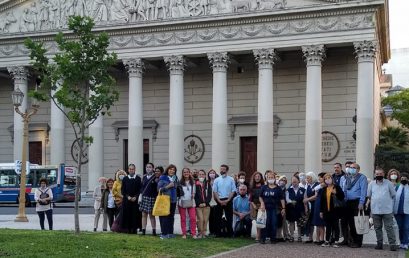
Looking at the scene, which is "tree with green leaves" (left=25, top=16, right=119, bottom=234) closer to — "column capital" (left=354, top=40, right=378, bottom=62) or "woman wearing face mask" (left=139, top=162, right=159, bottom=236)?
"woman wearing face mask" (left=139, top=162, right=159, bottom=236)

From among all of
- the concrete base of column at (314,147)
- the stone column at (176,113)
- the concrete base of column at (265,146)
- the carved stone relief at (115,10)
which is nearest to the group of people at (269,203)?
the concrete base of column at (314,147)

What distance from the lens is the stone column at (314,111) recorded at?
34500mm

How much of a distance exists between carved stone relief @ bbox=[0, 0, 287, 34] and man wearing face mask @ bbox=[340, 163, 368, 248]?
19.9 m

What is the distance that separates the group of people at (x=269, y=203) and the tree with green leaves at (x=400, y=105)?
165 ft

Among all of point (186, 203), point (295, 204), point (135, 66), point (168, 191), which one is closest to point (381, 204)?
point (295, 204)

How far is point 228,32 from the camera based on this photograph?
3706cm

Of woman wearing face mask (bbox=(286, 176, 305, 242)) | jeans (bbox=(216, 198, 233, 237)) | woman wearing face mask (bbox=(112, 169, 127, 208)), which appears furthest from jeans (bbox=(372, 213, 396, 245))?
woman wearing face mask (bbox=(112, 169, 127, 208))

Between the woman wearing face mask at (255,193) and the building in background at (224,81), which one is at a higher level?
the building in background at (224,81)

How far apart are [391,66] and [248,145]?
220 feet

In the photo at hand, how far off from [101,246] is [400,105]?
59.4 metres

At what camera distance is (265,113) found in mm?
35719

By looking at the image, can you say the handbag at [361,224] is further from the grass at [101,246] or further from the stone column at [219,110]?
the stone column at [219,110]

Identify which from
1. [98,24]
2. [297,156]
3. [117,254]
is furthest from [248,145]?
[117,254]

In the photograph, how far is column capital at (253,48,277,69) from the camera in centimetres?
3591
